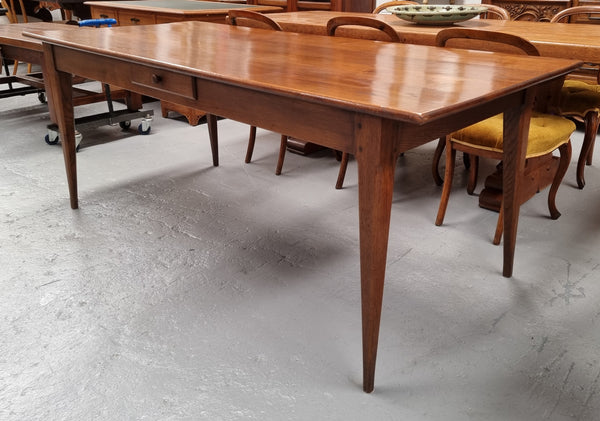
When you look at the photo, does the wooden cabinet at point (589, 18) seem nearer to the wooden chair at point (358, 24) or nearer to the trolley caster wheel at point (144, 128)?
the wooden chair at point (358, 24)

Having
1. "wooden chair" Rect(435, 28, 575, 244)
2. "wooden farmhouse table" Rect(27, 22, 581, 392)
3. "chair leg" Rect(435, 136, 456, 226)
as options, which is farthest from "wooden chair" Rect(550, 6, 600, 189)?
"wooden farmhouse table" Rect(27, 22, 581, 392)

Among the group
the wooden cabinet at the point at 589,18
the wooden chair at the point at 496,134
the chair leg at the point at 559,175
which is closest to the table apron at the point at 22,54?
the wooden chair at the point at 496,134

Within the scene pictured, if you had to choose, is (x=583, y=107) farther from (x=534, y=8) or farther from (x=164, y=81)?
(x=164, y=81)

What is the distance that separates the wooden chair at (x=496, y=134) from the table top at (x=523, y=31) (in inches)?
6.0

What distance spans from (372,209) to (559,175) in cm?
152

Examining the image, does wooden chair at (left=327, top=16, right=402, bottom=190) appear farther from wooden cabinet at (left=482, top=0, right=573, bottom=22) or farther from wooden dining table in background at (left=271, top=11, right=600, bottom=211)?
wooden cabinet at (left=482, top=0, right=573, bottom=22)

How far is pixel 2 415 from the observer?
1316 millimetres

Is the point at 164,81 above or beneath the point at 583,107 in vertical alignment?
above

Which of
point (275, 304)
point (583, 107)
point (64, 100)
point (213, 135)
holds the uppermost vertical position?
point (64, 100)

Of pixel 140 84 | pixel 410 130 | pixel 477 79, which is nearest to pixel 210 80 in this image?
pixel 140 84

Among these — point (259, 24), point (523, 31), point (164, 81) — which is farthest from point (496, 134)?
point (259, 24)

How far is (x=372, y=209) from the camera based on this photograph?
1.20 metres

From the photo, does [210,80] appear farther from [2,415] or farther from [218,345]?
[2,415]

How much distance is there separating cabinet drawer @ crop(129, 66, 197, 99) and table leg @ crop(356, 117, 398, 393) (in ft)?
2.12
